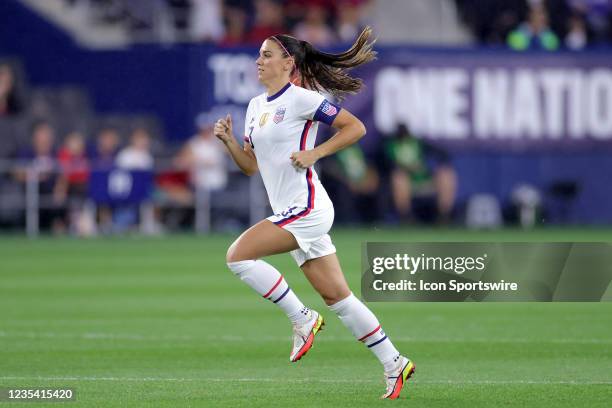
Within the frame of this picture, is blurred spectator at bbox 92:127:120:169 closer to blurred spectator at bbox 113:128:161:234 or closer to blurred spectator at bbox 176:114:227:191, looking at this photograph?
blurred spectator at bbox 113:128:161:234

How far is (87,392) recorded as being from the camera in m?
9.61

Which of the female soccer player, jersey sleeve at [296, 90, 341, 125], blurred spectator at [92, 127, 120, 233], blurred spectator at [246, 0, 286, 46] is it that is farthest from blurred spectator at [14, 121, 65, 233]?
jersey sleeve at [296, 90, 341, 125]

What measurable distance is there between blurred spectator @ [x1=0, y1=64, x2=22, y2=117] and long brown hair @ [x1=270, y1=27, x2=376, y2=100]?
18.7 meters

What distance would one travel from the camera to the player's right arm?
9.79 metres

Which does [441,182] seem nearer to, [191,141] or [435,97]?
[435,97]

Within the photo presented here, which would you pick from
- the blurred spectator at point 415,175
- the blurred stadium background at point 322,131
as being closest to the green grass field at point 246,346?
the blurred stadium background at point 322,131

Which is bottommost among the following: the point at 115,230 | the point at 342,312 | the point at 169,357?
the point at 115,230

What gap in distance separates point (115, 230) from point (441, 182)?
6.37m

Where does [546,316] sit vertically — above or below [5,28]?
below

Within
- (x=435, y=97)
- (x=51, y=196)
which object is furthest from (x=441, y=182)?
(x=51, y=196)

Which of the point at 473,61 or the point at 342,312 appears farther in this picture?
the point at 473,61

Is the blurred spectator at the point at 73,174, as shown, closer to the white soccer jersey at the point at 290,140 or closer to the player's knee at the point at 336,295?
the white soccer jersey at the point at 290,140

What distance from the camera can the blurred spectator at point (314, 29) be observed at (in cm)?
2888

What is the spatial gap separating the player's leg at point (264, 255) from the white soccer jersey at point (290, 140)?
0.64 feet
